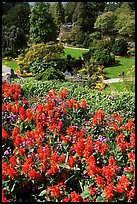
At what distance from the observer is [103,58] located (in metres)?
16.7

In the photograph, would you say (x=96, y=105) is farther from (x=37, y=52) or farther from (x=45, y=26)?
(x=45, y=26)

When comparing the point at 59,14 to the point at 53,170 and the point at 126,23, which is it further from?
the point at 53,170

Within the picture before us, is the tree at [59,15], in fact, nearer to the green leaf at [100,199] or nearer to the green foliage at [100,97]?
the green foliage at [100,97]

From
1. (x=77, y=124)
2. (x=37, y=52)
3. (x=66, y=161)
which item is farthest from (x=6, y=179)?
(x=37, y=52)

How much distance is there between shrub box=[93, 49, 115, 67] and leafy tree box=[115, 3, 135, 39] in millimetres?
6894

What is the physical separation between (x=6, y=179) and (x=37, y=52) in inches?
494

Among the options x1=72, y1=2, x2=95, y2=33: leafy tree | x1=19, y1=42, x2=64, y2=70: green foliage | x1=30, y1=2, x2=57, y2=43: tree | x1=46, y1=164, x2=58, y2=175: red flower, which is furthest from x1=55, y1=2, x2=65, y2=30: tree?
x1=46, y1=164, x2=58, y2=175: red flower

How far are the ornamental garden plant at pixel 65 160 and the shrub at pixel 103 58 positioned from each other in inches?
489

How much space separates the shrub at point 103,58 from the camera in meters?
16.7

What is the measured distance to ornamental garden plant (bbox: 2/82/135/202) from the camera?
283 cm

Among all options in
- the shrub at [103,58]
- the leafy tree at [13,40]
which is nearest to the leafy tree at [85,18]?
the leafy tree at [13,40]

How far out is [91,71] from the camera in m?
14.2

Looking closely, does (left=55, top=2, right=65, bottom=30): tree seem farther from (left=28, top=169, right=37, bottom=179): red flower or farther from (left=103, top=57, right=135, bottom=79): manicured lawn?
(left=28, top=169, right=37, bottom=179): red flower

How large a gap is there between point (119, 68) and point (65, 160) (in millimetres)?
13398
